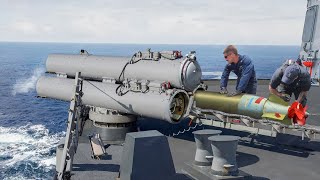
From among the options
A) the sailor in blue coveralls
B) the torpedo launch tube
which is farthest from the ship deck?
the sailor in blue coveralls

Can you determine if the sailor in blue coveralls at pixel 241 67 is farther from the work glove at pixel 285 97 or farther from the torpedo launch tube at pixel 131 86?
the work glove at pixel 285 97

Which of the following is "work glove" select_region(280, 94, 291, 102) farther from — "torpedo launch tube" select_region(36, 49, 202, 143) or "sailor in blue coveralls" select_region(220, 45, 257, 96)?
"torpedo launch tube" select_region(36, 49, 202, 143)

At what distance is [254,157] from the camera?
38.1 feet

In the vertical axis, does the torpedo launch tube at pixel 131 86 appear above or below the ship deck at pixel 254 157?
above

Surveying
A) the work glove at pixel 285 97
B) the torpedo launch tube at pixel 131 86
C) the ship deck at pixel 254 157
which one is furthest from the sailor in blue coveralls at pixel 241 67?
the ship deck at pixel 254 157

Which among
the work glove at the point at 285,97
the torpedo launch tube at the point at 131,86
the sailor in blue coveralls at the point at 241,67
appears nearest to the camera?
the work glove at the point at 285,97

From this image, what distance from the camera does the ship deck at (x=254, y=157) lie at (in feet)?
33.7

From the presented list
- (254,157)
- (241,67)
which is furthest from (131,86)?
(254,157)

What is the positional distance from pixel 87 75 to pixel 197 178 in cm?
794

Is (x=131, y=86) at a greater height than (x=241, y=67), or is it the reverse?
(x=241, y=67)

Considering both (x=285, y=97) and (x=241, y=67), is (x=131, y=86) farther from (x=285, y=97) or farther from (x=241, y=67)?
(x=285, y=97)

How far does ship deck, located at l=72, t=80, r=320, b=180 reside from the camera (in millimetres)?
10281

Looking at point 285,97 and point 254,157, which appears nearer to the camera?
point 254,157

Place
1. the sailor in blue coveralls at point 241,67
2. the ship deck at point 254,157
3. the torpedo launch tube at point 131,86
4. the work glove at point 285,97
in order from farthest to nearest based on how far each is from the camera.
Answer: the sailor in blue coveralls at point 241,67
the torpedo launch tube at point 131,86
the work glove at point 285,97
the ship deck at point 254,157
